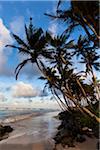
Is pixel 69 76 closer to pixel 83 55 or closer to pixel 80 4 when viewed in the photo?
pixel 83 55

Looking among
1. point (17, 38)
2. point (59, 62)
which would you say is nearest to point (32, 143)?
point (59, 62)

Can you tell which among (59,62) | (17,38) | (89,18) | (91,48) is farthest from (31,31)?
(89,18)

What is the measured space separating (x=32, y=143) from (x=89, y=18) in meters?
6.63

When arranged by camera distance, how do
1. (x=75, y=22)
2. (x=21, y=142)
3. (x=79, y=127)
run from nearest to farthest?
1. (x=75, y=22)
2. (x=21, y=142)
3. (x=79, y=127)

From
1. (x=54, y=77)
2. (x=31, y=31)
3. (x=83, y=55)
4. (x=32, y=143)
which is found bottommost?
(x=32, y=143)

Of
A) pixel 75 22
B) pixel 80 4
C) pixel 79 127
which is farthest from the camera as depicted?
pixel 79 127

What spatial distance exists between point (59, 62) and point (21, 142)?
3.88 meters

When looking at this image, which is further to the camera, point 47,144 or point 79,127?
point 79,127

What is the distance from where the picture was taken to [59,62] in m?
13.6

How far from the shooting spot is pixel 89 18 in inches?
375

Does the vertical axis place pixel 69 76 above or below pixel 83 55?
below

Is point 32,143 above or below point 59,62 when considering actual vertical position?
below

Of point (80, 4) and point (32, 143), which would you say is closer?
point (80, 4)

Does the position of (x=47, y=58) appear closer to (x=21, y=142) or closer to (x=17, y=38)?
(x=17, y=38)
